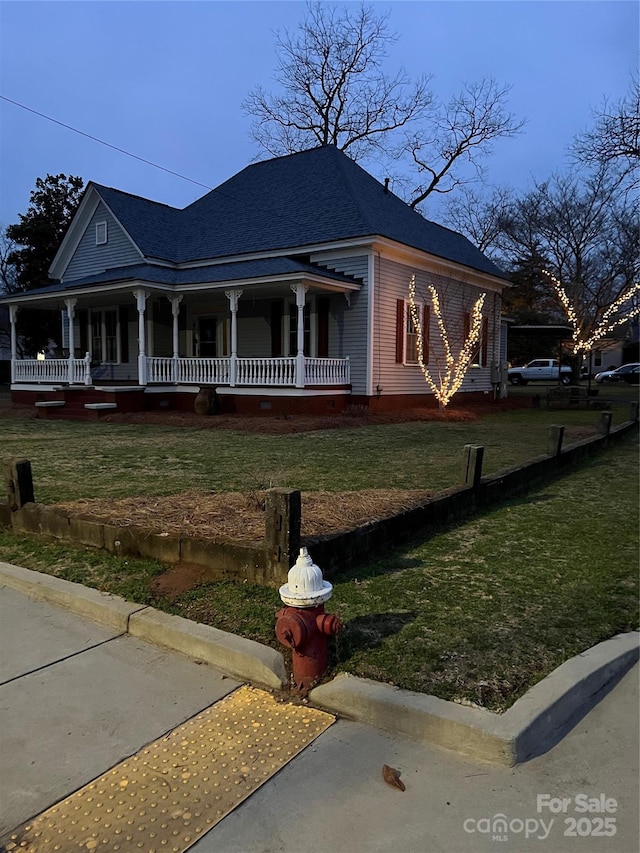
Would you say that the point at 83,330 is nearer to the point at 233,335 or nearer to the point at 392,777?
the point at 233,335

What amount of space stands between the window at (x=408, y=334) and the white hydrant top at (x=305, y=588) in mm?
15579

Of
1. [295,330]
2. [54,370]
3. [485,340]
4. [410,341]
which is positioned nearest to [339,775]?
[295,330]

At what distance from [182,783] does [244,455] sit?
726 centimetres

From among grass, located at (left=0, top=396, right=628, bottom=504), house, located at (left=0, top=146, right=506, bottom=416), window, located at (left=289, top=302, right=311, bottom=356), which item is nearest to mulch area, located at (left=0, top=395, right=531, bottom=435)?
grass, located at (left=0, top=396, right=628, bottom=504)

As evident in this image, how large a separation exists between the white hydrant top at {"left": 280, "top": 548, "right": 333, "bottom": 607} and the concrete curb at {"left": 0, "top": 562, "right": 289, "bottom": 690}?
0.37m

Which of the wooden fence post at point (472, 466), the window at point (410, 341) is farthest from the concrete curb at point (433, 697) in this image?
the window at point (410, 341)

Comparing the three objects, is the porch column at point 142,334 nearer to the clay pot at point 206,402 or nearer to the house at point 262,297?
the house at point 262,297

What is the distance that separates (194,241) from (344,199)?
573cm

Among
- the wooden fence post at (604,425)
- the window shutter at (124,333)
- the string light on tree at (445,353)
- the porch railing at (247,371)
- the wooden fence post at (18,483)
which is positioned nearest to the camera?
the wooden fence post at (18,483)

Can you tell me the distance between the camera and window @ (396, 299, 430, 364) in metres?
18.1

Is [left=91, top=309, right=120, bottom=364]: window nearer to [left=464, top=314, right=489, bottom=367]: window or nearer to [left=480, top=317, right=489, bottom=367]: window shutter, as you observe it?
[left=464, top=314, right=489, bottom=367]: window

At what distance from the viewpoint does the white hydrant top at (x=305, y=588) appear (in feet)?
9.38

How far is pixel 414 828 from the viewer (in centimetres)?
206

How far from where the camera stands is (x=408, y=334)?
18.8 meters
